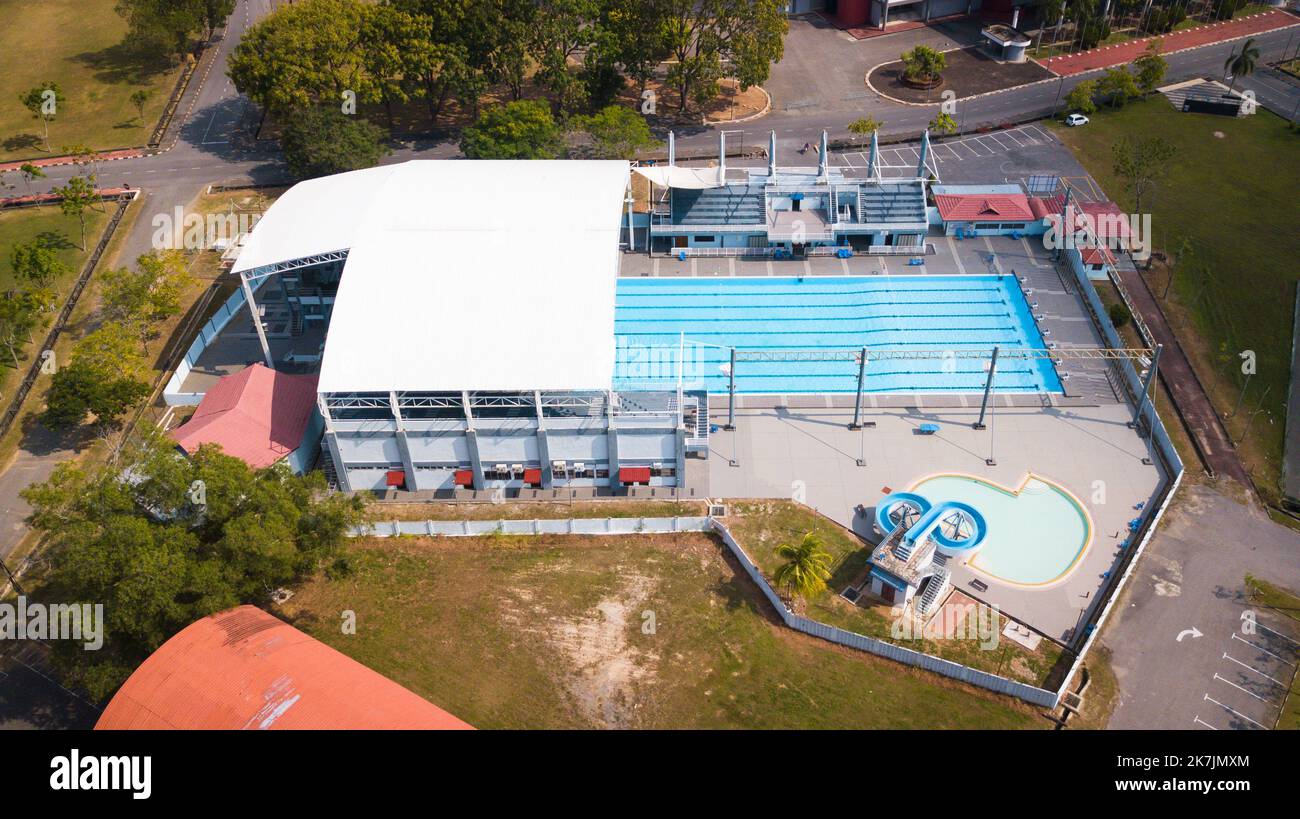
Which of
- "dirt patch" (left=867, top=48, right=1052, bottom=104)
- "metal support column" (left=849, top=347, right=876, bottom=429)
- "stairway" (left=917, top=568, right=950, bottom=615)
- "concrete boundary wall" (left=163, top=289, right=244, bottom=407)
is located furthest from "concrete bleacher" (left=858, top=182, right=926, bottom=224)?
"concrete boundary wall" (left=163, top=289, right=244, bottom=407)

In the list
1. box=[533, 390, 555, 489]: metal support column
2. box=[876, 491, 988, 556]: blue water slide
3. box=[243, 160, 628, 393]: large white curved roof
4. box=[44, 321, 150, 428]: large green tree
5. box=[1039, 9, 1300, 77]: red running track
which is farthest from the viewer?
box=[1039, 9, 1300, 77]: red running track

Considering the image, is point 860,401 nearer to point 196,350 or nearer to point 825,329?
point 825,329

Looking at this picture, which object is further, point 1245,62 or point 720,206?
point 1245,62

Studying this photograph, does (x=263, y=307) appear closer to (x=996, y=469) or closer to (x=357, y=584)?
(x=357, y=584)

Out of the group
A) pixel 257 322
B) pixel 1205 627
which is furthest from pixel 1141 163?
pixel 257 322

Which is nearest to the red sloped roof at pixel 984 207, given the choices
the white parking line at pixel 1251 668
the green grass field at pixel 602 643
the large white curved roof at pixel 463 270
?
the large white curved roof at pixel 463 270

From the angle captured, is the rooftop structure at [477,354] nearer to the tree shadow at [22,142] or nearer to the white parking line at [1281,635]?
the white parking line at [1281,635]

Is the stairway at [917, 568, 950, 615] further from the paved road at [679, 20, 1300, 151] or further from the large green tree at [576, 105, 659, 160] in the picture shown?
the paved road at [679, 20, 1300, 151]
